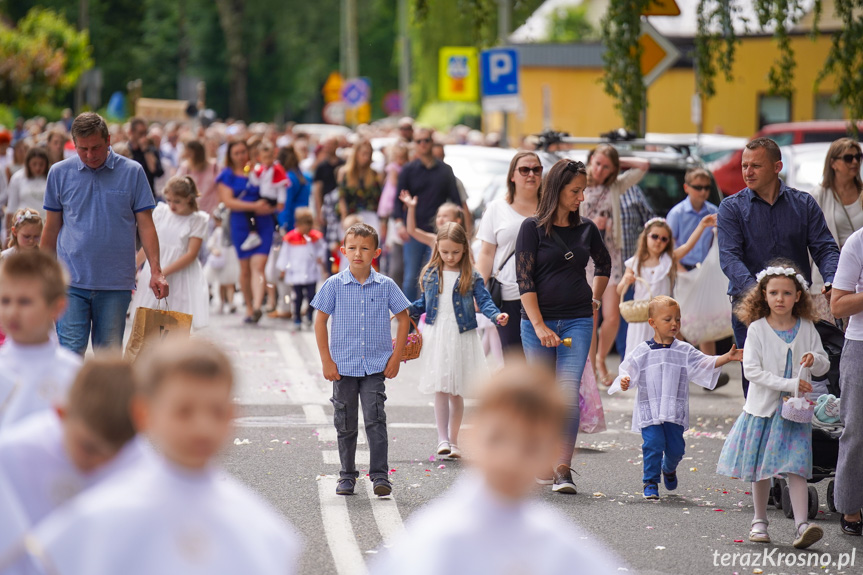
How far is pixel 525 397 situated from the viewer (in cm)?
268

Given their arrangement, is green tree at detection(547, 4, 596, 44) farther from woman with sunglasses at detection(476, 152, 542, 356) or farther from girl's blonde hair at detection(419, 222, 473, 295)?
girl's blonde hair at detection(419, 222, 473, 295)

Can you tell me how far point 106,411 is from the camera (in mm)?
3123

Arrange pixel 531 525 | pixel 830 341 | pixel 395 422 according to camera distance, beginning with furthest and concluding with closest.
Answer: pixel 395 422
pixel 830 341
pixel 531 525

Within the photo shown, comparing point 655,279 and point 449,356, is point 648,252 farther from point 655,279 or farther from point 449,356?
point 449,356

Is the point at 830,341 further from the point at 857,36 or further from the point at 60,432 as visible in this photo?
the point at 857,36

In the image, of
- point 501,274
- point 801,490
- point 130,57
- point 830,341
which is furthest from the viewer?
point 130,57

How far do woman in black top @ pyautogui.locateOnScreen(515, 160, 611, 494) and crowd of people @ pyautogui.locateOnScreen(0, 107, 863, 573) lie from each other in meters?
0.01

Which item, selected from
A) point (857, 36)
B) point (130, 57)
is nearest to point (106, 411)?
point (857, 36)

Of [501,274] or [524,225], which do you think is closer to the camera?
[524,225]

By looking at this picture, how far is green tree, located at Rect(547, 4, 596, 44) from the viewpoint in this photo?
59469 millimetres

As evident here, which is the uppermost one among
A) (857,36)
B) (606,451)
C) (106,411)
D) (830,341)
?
(857,36)

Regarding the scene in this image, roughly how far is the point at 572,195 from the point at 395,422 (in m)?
2.88

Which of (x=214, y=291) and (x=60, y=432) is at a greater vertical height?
(x=60, y=432)

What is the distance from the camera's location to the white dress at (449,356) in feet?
27.3
